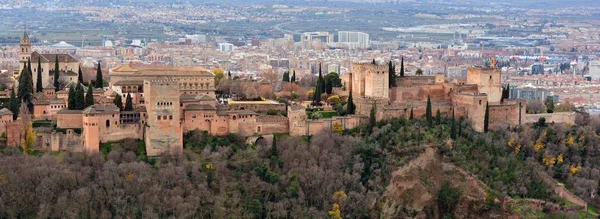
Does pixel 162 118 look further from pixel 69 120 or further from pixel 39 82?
pixel 39 82

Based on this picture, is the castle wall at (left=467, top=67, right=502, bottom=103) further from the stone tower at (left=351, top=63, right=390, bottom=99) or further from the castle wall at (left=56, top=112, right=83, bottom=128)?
the castle wall at (left=56, top=112, right=83, bottom=128)

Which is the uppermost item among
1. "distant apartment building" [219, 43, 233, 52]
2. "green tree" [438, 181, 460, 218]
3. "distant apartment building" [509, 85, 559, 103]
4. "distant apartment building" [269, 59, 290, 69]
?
"distant apartment building" [219, 43, 233, 52]

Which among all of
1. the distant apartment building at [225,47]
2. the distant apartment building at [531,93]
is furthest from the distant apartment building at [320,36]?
the distant apartment building at [531,93]

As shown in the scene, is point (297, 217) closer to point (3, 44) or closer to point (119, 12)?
point (3, 44)

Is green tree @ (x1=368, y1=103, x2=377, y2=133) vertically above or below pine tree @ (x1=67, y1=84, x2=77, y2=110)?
below

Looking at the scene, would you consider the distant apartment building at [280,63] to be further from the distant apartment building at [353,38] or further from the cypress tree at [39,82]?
Answer: the cypress tree at [39,82]

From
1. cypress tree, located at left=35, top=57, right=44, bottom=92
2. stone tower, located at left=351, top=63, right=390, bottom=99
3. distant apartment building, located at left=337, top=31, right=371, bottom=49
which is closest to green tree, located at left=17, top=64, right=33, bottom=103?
cypress tree, located at left=35, top=57, right=44, bottom=92

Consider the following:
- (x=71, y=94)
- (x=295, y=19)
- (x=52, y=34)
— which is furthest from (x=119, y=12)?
(x=71, y=94)

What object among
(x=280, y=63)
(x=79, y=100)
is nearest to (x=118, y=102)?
(x=79, y=100)
